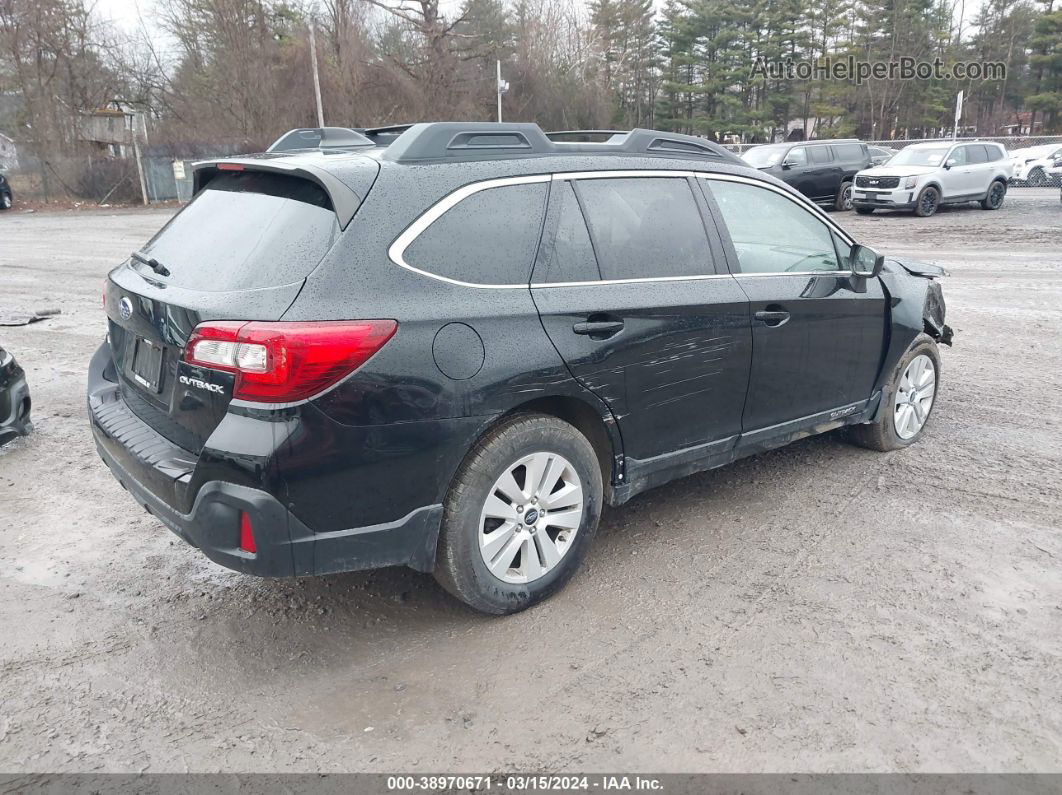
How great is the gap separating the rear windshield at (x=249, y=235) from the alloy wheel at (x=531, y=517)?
1133mm

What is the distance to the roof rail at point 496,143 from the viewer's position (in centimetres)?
327

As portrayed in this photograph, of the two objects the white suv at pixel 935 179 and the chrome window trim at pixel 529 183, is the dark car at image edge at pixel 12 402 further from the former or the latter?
the white suv at pixel 935 179

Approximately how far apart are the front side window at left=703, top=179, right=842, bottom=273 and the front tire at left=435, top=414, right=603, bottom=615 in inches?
58.6

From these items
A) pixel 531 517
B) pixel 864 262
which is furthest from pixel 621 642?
pixel 864 262

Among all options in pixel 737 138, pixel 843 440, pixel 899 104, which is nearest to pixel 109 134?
pixel 843 440

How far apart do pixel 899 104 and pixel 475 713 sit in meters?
63.0

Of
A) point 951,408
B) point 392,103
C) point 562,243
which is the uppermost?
point 392,103

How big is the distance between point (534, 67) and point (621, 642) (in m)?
55.4

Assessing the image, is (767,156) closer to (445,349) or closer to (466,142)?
(466,142)

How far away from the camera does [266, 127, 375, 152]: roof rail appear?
151 inches

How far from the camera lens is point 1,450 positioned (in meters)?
5.33

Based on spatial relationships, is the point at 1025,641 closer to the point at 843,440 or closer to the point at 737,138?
the point at 843,440

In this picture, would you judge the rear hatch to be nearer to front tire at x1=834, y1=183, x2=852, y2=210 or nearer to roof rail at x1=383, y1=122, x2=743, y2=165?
roof rail at x1=383, y1=122, x2=743, y2=165

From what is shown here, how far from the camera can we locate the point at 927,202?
20.9 meters
